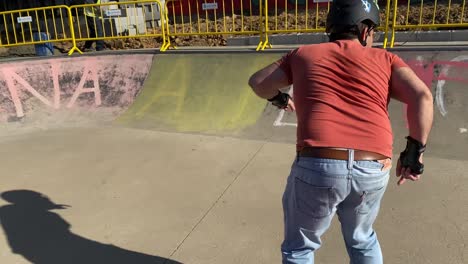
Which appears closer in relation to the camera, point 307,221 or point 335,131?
point 335,131

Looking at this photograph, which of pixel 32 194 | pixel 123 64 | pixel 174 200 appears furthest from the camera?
pixel 123 64

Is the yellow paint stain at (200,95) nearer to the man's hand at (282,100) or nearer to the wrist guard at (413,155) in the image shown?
the man's hand at (282,100)

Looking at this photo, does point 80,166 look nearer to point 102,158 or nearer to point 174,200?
point 102,158

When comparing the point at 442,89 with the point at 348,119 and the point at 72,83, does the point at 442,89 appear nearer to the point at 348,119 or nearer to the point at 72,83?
the point at 348,119

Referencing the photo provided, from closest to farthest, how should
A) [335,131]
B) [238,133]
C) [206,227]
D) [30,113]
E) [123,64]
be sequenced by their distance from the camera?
[335,131], [206,227], [238,133], [30,113], [123,64]

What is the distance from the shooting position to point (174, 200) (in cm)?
377

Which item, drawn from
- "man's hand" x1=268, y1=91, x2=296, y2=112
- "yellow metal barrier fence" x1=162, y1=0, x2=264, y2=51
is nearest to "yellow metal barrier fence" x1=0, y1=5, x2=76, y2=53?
"yellow metal barrier fence" x1=162, y1=0, x2=264, y2=51

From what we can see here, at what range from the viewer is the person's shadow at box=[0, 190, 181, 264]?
292cm

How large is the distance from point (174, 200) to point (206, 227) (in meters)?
0.61

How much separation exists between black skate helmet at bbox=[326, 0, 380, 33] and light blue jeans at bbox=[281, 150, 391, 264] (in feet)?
2.01

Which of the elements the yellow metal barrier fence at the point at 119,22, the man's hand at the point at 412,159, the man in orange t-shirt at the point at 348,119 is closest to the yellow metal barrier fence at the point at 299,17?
the yellow metal barrier fence at the point at 119,22

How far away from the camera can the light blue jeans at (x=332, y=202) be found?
5.76 ft

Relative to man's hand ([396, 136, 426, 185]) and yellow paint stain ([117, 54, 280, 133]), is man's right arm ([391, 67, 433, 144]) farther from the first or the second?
yellow paint stain ([117, 54, 280, 133])

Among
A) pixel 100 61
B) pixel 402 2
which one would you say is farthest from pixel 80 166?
pixel 402 2
